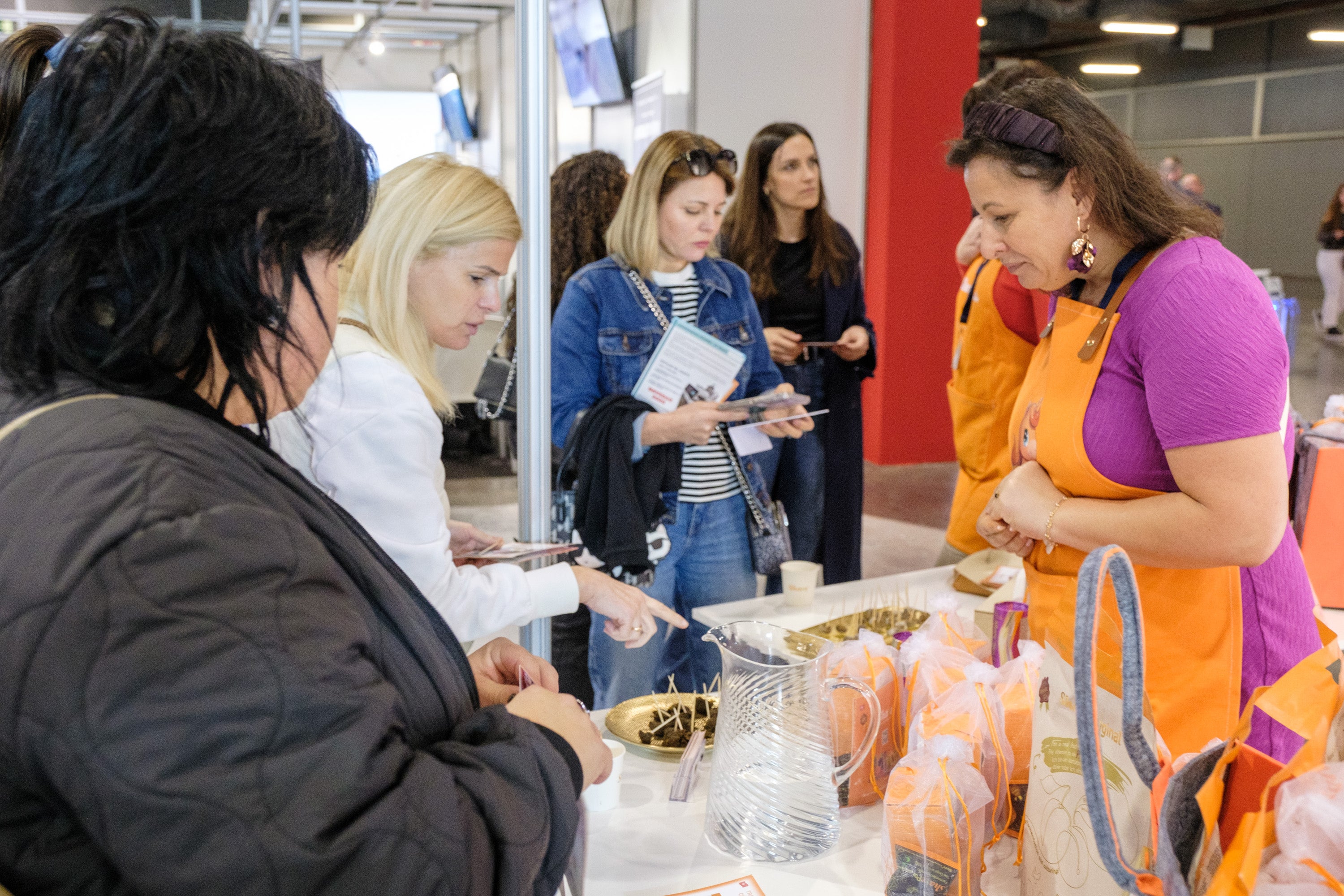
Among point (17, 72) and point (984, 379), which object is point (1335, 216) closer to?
point (984, 379)

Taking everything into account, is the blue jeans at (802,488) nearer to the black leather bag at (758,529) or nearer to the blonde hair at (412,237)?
the black leather bag at (758,529)

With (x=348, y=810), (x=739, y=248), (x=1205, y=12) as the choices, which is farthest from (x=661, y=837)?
(x=1205, y=12)

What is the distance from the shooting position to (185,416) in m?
0.66

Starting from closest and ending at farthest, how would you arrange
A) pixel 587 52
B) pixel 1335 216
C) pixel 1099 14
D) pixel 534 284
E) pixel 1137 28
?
pixel 534 284, pixel 587 52, pixel 1335 216, pixel 1099 14, pixel 1137 28

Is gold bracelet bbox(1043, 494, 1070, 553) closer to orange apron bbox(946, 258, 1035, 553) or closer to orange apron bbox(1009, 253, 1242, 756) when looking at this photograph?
orange apron bbox(1009, 253, 1242, 756)

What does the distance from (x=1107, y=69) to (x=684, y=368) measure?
1277 cm

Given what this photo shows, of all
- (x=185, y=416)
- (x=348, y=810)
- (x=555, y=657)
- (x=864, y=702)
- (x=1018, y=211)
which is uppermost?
(x=1018, y=211)

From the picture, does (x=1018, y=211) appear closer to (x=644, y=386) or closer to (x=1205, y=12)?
(x=644, y=386)

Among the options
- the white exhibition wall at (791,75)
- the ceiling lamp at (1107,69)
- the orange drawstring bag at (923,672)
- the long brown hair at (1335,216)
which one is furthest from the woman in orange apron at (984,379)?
the ceiling lamp at (1107,69)

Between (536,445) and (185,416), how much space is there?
1.11m

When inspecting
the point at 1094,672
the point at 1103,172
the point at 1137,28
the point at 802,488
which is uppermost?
the point at 1137,28

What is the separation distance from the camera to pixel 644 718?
1544 mm

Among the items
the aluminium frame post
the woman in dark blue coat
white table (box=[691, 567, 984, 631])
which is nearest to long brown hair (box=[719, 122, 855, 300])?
the woman in dark blue coat

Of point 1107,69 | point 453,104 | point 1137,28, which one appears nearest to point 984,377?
point 453,104
